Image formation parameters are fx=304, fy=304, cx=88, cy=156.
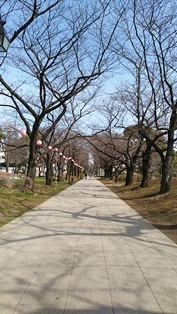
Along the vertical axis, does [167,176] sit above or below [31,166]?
below

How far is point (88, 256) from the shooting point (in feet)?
18.5

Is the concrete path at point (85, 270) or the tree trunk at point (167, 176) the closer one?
the concrete path at point (85, 270)

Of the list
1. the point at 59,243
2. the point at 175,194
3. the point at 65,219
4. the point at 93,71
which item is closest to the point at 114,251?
the point at 59,243

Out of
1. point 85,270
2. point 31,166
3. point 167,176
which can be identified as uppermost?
point 31,166

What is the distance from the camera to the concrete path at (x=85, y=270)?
3512 millimetres

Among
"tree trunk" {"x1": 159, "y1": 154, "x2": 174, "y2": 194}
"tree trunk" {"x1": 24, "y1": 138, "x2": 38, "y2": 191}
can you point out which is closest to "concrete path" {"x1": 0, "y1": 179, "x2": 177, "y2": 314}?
"tree trunk" {"x1": 159, "y1": 154, "x2": 174, "y2": 194}

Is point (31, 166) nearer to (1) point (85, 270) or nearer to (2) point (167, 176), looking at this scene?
(2) point (167, 176)

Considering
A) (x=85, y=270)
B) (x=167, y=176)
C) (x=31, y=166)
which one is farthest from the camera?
(x=31, y=166)

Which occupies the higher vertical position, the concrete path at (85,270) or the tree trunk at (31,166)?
the tree trunk at (31,166)

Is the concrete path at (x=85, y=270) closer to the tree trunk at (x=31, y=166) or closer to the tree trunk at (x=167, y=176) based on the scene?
the tree trunk at (x=167, y=176)

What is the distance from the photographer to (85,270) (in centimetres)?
475

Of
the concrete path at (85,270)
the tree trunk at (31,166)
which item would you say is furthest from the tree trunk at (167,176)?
the concrete path at (85,270)

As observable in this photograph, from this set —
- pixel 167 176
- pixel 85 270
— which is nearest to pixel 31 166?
pixel 167 176

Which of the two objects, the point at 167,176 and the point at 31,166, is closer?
the point at 167,176
